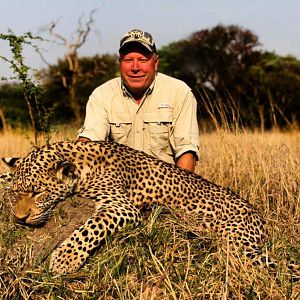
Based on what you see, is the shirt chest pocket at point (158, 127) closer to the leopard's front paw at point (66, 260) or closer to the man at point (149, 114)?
the man at point (149, 114)

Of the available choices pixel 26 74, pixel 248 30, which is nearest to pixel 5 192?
pixel 26 74

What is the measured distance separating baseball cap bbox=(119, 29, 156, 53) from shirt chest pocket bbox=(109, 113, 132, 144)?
59 centimetres

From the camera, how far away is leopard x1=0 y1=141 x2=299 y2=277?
353 cm

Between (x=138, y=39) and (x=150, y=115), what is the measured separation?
703 mm

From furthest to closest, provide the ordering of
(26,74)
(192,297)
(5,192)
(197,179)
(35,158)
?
(26,74) → (197,179) → (5,192) → (35,158) → (192,297)

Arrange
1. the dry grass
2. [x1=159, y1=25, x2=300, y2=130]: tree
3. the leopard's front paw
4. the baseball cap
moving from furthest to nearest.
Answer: [x1=159, y1=25, x2=300, y2=130]: tree → the baseball cap → the leopard's front paw → the dry grass

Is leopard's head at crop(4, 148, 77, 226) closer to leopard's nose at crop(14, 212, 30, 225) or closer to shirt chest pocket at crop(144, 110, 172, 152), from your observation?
leopard's nose at crop(14, 212, 30, 225)

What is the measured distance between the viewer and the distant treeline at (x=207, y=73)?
68.1 ft

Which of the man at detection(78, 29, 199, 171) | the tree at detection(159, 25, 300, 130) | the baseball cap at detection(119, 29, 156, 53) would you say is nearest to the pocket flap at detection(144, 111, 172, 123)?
the man at detection(78, 29, 199, 171)

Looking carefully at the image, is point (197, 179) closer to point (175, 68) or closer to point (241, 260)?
point (241, 260)

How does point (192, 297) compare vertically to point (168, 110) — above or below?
below

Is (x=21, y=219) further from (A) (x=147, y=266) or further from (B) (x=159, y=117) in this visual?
(B) (x=159, y=117)

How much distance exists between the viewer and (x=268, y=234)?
446cm

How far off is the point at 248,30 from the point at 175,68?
4326 millimetres
